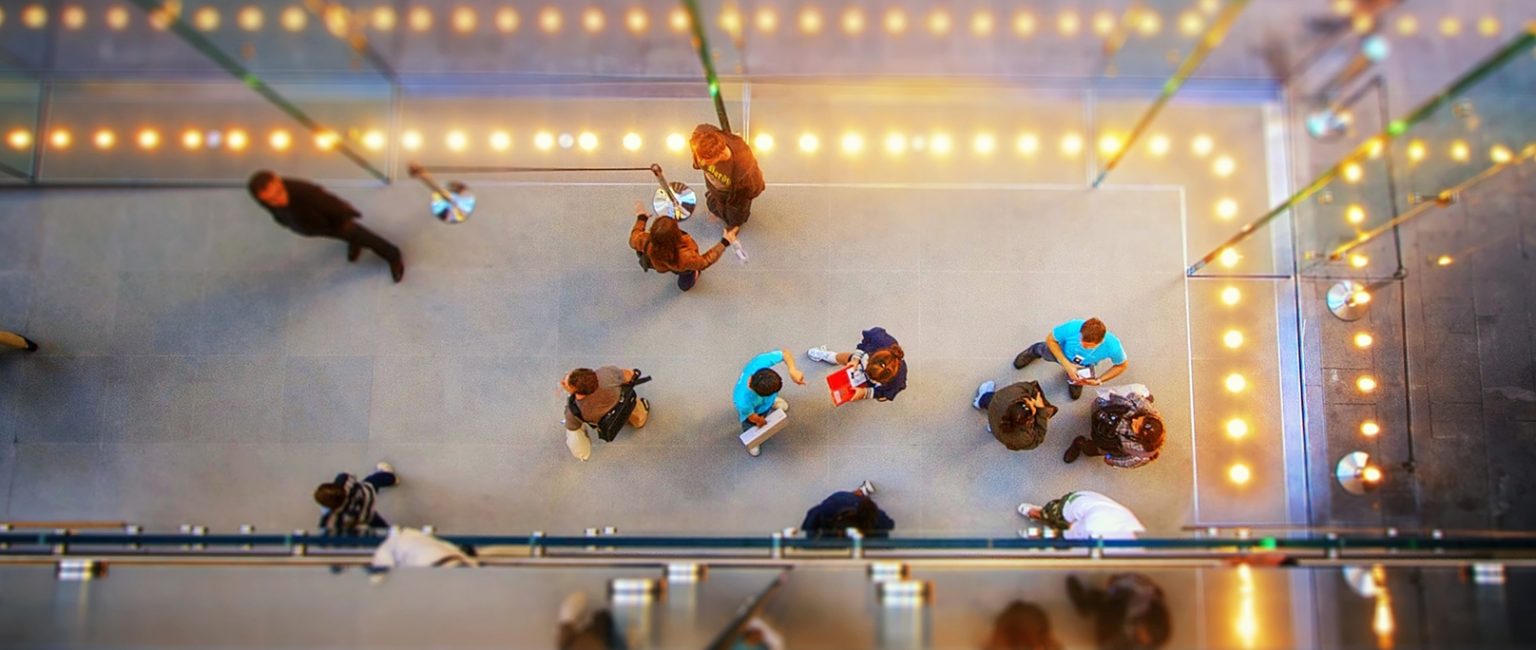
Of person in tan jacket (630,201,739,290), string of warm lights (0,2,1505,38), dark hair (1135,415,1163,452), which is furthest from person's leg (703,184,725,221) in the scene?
dark hair (1135,415,1163,452)

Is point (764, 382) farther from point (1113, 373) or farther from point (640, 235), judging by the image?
point (1113, 373)

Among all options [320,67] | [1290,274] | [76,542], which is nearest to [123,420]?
[76,542]

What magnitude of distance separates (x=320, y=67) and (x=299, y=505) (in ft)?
9.96

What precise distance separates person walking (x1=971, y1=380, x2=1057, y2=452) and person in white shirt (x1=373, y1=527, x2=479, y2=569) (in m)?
3.22

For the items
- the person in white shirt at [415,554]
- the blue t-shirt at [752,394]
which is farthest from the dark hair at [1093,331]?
the person in white shirt at [415,554]

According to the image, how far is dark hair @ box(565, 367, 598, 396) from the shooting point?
5008mm

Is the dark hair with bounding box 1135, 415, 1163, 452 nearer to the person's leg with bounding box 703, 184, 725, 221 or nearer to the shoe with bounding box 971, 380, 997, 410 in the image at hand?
the shoe with bounding box 971, 380, 997, 410

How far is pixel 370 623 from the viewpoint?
3869mm

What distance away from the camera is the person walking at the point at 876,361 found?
486 cm

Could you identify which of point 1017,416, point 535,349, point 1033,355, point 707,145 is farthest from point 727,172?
point 1033,355

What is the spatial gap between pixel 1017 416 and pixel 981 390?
66 cm

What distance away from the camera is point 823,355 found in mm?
5945

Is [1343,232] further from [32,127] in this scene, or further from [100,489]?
[32,127]

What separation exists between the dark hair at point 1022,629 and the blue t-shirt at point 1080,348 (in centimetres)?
199
